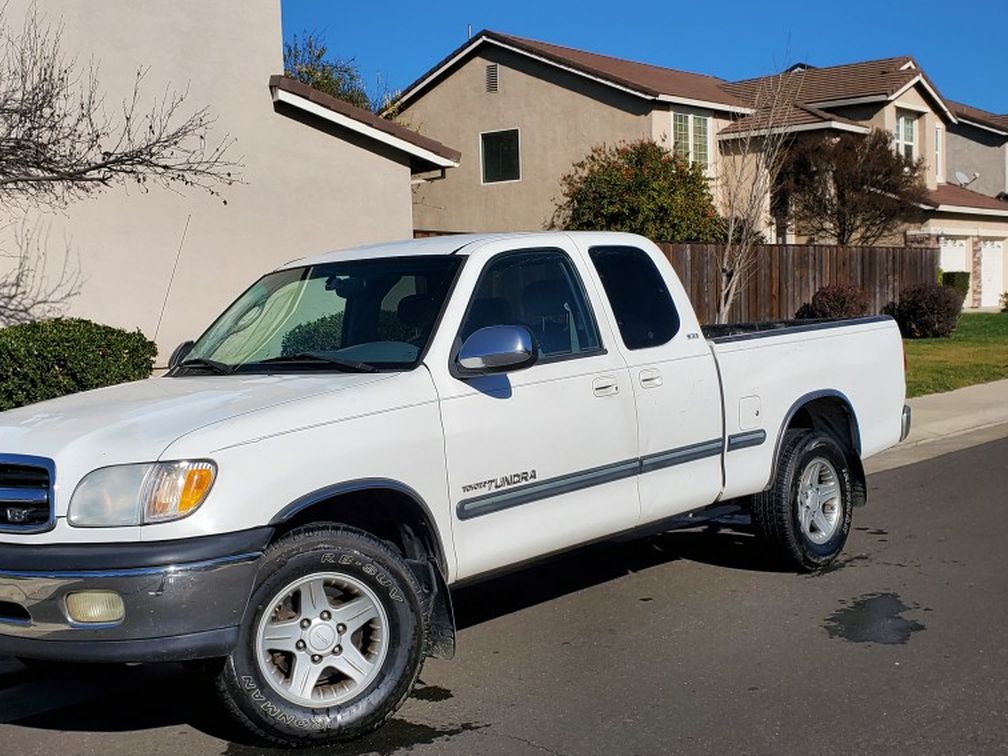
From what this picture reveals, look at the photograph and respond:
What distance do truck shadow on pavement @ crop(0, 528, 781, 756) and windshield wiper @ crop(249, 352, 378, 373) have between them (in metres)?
1.44

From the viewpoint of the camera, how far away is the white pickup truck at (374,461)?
444 centimetres

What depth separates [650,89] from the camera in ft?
89.1

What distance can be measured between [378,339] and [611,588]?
2409 millimetres

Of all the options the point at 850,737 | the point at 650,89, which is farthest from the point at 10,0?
the point at 650,89

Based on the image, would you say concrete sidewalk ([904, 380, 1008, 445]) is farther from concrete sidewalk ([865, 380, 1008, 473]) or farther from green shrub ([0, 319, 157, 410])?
green shrub ([0, 319, 157, 410])

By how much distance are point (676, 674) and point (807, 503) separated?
7.06ft

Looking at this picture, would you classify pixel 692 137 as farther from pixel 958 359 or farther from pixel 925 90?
pixel 925 90

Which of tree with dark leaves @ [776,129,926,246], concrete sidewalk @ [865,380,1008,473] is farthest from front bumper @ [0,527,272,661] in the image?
tree with dark leaves @ [776,129,926,246]

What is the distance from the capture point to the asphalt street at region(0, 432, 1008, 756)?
4895mm

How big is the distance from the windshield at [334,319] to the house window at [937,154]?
3423 centimetres

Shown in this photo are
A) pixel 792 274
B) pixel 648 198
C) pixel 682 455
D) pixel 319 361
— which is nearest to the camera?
pixel 319 361

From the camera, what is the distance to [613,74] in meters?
28.2

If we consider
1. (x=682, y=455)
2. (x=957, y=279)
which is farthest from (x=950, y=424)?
(x=957, y=279)

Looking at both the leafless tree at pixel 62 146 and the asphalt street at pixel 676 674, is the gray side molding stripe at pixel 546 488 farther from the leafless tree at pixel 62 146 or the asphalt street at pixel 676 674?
the leafless tree at pixel 62 146
